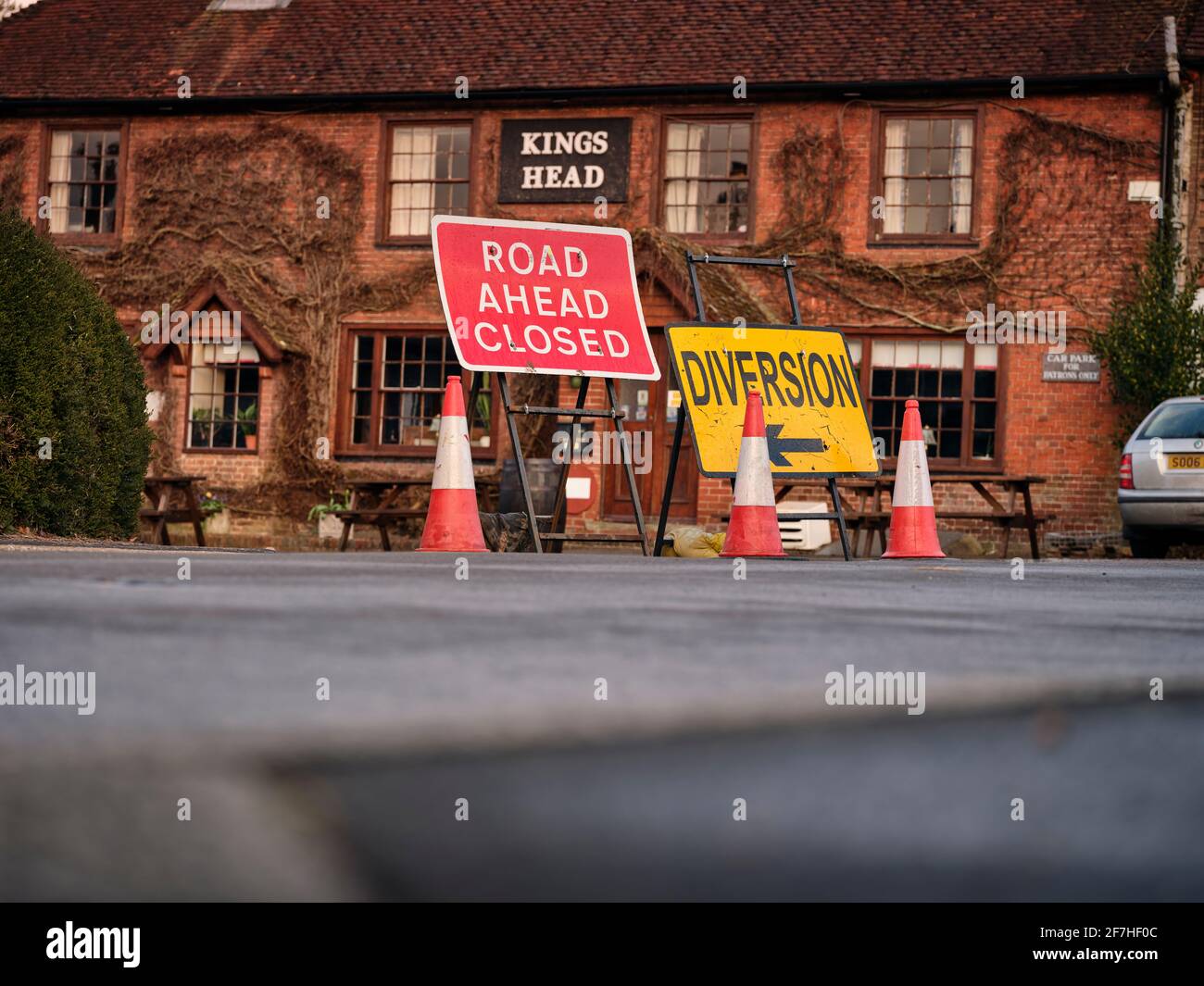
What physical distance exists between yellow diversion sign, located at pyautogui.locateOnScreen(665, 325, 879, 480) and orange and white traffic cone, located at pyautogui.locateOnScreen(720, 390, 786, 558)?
36 cm

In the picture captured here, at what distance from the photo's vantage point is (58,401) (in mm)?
9766

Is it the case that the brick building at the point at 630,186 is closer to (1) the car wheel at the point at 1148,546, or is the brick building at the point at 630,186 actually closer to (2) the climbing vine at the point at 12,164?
(2) the climbing vine at the point at 12,164

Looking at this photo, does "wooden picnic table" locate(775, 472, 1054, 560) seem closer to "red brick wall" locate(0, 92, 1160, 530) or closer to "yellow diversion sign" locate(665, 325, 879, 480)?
"red brick wall" locate(0, 92, 1160, 530)

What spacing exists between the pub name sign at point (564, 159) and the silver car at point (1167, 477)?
8.33m

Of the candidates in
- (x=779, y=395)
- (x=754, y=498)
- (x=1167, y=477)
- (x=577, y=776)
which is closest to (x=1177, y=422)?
(x=1167, y=477)

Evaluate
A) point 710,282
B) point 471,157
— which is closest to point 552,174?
point 471,157

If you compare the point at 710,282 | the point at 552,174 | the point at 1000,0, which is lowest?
the point at 710,282

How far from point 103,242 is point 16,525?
1395cm

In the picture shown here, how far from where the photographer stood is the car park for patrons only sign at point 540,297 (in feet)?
30.3

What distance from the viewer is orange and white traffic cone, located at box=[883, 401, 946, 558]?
9703mm

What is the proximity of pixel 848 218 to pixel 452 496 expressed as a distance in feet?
40.7

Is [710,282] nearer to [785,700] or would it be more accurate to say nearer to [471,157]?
[471,157]

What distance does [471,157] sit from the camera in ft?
70.1
